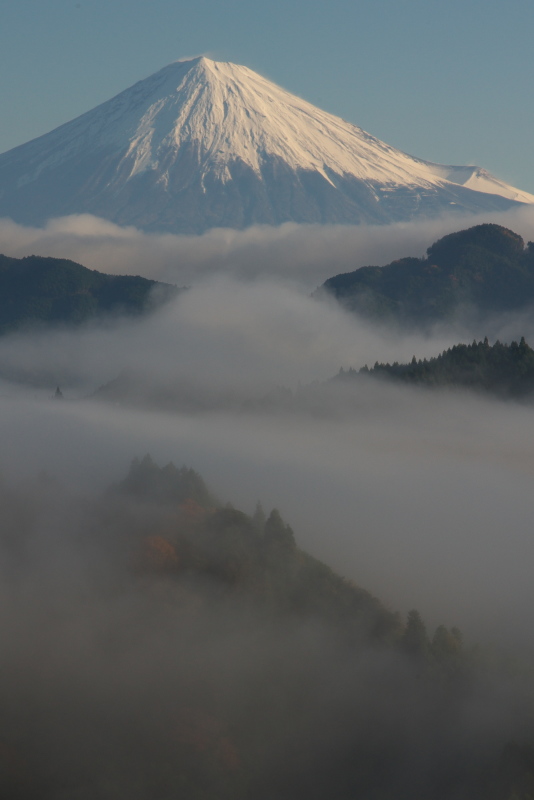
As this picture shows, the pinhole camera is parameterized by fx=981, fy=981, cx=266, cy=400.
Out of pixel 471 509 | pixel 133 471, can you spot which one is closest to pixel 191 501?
pixel 133 471

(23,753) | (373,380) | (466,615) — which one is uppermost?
(373,380)

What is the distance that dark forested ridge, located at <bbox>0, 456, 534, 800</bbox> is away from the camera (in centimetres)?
5866

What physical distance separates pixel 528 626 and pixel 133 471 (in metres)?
39.7

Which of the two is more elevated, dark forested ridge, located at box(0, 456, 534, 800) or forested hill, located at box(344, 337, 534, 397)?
forested hill, located at box(344, 337, 534, 397)

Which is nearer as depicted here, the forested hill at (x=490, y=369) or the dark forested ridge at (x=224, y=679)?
the dark forested ridge at (x=224, y=679)

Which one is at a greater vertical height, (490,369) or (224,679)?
(490,369)

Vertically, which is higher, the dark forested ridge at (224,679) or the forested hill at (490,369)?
the forested hill at (490,369)

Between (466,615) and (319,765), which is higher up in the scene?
(466,615)

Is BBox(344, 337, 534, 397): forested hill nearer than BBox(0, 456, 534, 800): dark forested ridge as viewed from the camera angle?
No

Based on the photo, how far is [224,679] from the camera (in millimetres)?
69938

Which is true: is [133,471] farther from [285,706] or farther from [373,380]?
[373,380]

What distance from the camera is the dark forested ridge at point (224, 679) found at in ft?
192

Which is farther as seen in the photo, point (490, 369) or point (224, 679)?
point (490, 369)

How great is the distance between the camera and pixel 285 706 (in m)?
67.2
